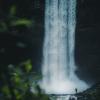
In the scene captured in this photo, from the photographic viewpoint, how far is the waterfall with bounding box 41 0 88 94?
1678 centimetres

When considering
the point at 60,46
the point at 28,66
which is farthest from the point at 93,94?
the point at 60,46

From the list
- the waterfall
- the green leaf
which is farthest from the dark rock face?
the waterfall

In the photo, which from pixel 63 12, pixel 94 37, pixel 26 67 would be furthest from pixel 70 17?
pixel 26 67

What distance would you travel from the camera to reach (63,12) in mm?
16906

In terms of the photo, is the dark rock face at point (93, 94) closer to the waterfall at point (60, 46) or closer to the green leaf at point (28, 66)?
the green leaf at point (28, 66)

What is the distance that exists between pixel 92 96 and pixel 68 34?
40.9 feet

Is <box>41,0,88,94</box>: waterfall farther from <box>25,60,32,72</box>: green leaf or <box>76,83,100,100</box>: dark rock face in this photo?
<box>25,60,32,72</box>: green leaf

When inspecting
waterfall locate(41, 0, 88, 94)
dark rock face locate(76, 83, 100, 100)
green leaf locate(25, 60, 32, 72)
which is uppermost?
waterfall locate(41, 0, 88, 94)

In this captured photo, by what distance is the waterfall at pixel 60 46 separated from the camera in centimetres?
1678

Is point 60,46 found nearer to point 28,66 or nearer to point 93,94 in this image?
point 93,94

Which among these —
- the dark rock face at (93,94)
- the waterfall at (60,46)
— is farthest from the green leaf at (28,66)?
the waterfall at (60,46)

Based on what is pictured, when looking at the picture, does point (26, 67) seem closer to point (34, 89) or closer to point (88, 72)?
point (34, 89)

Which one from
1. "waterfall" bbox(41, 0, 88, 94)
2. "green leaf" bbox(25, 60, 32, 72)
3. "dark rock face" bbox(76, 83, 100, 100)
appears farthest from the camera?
"waterfall" bbox(41, 0, 88, 94)

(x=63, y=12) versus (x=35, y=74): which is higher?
(x=63, y=12)
